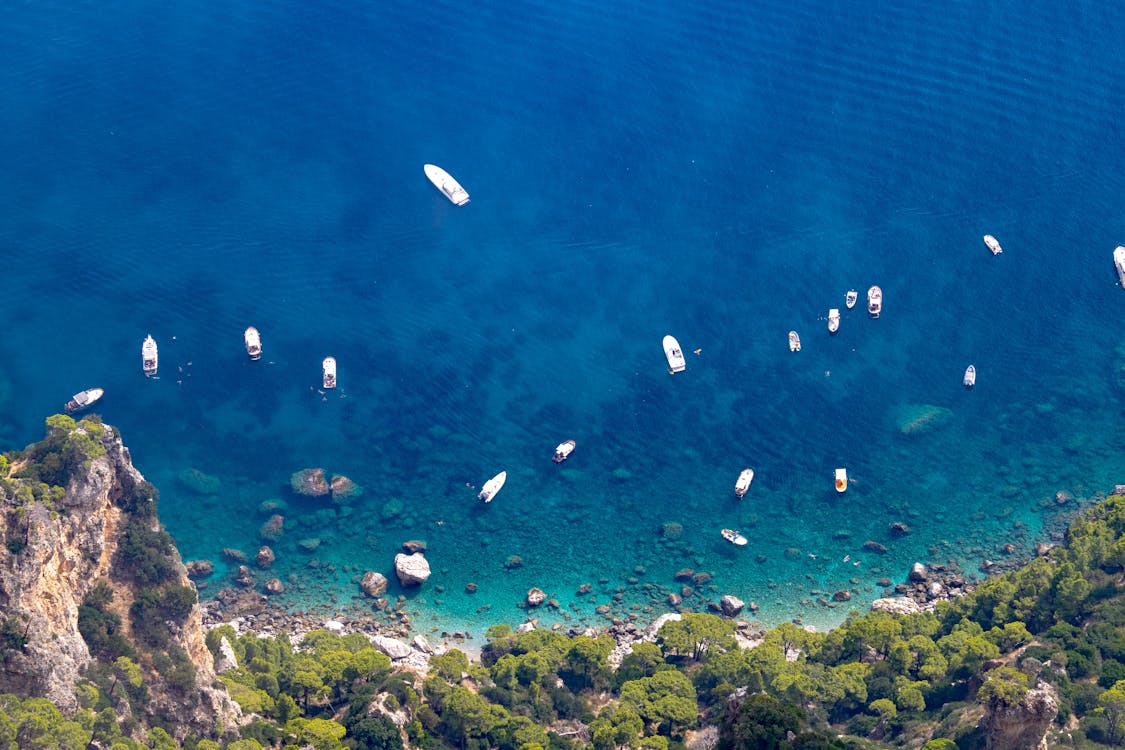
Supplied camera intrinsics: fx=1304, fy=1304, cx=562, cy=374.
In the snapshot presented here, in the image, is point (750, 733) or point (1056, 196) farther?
point (1056, 196)

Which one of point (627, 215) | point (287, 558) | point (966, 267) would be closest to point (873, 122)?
point (966, 267)

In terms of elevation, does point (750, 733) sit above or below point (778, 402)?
below

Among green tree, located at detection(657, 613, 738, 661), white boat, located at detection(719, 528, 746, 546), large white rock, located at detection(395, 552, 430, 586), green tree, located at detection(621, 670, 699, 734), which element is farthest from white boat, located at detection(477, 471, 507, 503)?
green tree, located at detection(621, 670, 699, 734)

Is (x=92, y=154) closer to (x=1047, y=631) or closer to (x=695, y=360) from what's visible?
(x=695, y=360)

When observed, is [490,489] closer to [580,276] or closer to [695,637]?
[580,276]

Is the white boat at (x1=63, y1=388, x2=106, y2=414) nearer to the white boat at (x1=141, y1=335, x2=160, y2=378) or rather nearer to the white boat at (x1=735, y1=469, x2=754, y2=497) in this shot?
the white boat at (x1=141, y1=335, x2=160, y2=378)
